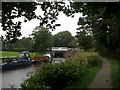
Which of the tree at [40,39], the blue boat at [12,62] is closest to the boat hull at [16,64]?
the blue boat at [12,62]

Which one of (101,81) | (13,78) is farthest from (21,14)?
(13,78)

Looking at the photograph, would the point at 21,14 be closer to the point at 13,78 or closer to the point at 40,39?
the point at 13,78

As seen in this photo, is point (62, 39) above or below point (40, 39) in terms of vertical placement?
above

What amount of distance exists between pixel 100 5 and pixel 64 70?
19.2 ft

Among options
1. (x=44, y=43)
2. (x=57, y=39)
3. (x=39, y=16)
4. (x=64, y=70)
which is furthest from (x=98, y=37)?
(x=57, y=39)

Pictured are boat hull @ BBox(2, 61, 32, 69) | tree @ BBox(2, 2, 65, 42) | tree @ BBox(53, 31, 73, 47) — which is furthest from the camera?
tree @ BBox(53, 31, 73, 47)

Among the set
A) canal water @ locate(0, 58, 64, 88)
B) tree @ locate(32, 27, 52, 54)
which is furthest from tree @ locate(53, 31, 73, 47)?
canal water @ locate(0, 58, 64, 88)

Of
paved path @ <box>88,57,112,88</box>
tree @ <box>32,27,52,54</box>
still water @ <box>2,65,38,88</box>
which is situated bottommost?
still water @ <box>2,65,38,88</box>

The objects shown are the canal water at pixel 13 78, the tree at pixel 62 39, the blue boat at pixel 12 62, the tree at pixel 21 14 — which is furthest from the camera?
the tree at pixel 62 39

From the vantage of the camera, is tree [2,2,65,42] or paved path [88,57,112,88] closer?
tree [2,2,65,42]

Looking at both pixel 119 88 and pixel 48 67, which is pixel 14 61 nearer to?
pixel 48 67

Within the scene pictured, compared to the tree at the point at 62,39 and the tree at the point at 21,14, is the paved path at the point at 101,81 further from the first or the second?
the tree at the point at 62,39

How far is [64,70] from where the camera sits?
10.4m

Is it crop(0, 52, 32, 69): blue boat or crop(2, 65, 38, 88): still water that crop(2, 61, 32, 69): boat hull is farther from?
crop(2, 65, 38, 88): still water
